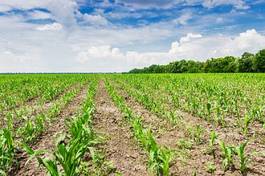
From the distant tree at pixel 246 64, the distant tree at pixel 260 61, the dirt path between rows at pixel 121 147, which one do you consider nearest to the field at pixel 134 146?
the dirt path between rows at pixel 121 147

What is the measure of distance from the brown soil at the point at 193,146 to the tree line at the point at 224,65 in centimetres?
6209

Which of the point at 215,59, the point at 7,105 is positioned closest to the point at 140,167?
the point at 7,105

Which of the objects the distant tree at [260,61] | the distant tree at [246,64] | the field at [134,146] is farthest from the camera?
the distant tree at [246,64]

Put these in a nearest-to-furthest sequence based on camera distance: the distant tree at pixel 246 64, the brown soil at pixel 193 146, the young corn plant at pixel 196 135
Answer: the brown soil at pixel 193 146
the young corn plant at pixel 196 135
the distant tree at pixel 246 64

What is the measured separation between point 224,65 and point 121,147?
3283 inches

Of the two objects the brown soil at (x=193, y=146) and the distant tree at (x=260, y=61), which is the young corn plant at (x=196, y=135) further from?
the distant tree at (x=260, y=61)

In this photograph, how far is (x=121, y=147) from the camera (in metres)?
7.15

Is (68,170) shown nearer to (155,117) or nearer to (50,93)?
(155,117)

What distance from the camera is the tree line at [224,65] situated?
69619 mm

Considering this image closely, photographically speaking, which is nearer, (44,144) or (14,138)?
(44,144)

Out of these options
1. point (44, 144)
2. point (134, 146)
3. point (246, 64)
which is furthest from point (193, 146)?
point (246, 64)

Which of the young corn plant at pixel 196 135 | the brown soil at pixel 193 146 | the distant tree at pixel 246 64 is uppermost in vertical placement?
the distant tree at pixel 246 64

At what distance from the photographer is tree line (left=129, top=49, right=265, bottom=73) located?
69.6 meters

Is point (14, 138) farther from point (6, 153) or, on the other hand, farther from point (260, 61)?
point (260, 61)
